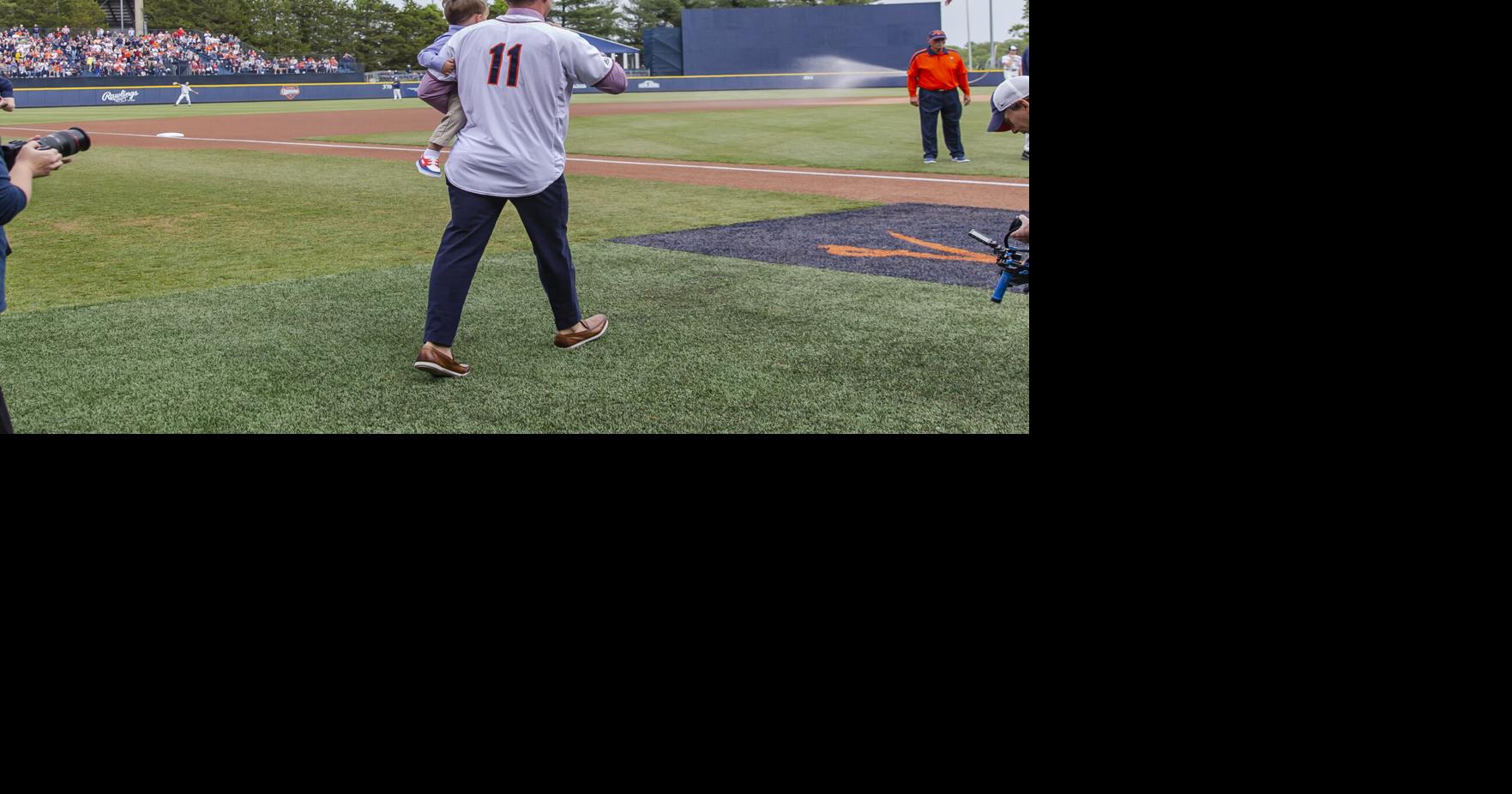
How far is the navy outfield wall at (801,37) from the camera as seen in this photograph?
50938 mm

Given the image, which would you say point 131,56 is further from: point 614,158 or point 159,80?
point 614,158

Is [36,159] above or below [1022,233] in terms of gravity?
above

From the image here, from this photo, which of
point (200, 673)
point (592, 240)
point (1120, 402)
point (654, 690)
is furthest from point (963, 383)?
point (592, 240)

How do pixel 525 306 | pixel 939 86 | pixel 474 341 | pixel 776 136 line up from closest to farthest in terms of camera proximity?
pixel 474 341
pixel 525 306
pixel 939 86
pixel 776 136

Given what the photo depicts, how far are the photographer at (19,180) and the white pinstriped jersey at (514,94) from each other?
1737 mm

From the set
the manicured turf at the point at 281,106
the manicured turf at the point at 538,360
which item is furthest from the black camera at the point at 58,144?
the manicured turf at the point at 281,106

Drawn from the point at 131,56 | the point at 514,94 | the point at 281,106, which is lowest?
the point at 514,94

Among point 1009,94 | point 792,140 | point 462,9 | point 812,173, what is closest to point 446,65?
point 462,9

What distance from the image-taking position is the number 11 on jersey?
15.9 feet

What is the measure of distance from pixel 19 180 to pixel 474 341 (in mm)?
2718

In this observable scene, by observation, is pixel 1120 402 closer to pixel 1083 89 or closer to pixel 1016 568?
pixel 1016 568

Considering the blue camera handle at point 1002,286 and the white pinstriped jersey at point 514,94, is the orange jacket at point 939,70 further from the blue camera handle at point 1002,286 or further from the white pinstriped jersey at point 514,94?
the blue camera handle at point 1002,286

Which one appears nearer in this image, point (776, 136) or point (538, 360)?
point (538, 360)

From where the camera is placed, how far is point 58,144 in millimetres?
3547
